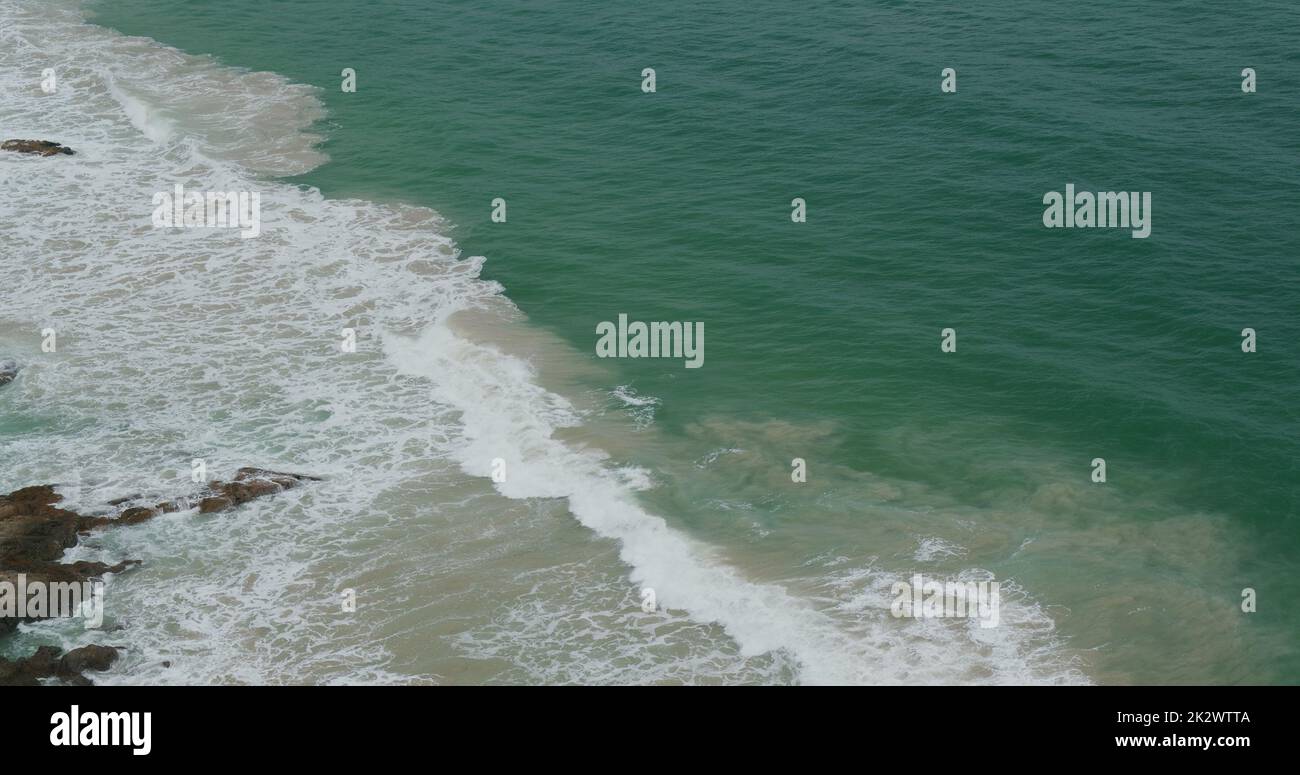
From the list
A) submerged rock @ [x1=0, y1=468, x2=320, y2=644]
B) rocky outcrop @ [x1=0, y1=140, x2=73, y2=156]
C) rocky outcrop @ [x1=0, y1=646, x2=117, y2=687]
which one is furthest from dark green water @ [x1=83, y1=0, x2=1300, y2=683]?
rocky outcrop @ [x1=0, y1=646, x2=117, y2=687]

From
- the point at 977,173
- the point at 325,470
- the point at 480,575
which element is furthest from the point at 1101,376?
the point at 325,470

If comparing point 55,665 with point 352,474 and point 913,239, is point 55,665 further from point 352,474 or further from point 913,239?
point 913,239

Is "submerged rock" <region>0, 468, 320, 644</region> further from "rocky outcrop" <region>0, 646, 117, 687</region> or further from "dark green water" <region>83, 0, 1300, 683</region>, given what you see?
"dark green water" <region>83, 0, 1300, 683</region>

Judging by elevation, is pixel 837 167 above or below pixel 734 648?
above

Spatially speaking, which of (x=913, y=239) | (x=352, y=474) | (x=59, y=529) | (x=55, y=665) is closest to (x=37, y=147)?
(x=59, y=529)

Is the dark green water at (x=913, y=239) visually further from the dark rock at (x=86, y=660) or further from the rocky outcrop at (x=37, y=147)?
the dark rock at (x=86, y=660)

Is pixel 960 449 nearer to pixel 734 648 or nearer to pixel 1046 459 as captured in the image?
pixel 1046 459
